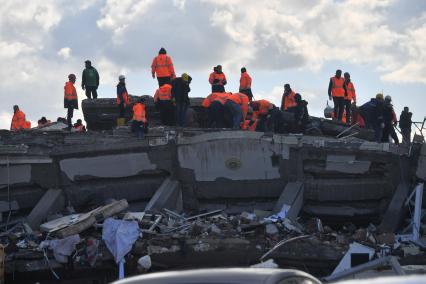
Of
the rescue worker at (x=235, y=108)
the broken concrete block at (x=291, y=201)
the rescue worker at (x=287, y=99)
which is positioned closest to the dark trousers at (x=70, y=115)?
the rescue worker at (x=235, y=108)

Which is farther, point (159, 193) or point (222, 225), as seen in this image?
point (159, 193)

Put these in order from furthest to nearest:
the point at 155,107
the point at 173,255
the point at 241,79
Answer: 1. the point at 241,79
2. the point at 155,107
3. the point at 173,255

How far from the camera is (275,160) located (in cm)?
1581

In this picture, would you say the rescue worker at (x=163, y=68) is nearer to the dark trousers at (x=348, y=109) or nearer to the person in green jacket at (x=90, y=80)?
the person in green jacket at (x=90, y=80)

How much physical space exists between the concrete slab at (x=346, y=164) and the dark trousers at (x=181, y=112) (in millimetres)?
4783

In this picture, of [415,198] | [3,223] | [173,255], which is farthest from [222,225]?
[3,223]

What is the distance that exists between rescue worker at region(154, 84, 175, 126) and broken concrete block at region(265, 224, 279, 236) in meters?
6.12

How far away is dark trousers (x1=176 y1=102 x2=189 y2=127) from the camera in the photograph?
19453mm

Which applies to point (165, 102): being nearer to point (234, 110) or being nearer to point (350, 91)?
point (234, 110)

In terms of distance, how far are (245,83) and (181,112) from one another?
306cm

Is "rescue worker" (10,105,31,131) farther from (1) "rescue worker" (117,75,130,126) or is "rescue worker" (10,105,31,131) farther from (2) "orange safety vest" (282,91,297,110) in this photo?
(2) "orange safety vest" (282,91,297,110)

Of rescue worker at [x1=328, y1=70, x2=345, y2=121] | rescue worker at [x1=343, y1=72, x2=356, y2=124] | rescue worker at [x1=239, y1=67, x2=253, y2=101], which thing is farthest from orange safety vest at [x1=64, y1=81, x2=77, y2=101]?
rescue worker at [x1=343, y1=72, x2=356, y2=124]

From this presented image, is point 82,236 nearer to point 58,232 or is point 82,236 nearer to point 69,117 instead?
point 58,232

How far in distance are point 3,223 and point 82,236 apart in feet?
9.12
